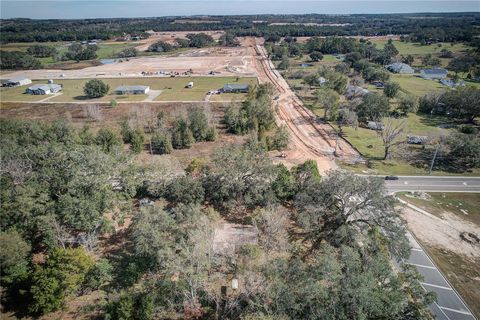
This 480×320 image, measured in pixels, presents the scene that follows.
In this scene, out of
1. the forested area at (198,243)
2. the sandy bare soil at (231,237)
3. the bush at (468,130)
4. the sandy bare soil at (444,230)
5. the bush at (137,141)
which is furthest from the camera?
the bush at (468,130)

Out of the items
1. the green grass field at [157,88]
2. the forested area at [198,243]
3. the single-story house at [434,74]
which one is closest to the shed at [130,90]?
the green grass field at [157,88]

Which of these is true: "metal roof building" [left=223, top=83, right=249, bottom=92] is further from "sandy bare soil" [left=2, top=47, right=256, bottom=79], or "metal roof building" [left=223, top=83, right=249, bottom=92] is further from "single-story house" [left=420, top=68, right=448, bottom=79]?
"single-story house" [left=420, top=68, right=448, bottom=79]

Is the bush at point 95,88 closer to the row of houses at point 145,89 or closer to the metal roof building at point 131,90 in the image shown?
the metal roof building at point 131,90

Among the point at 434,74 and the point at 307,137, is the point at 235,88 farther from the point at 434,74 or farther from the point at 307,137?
the point at 434,74

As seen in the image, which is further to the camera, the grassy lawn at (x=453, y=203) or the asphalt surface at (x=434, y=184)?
the asphalt surface at (x=434, y=184)

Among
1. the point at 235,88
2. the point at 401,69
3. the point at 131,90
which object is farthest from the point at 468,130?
the point at 131,90

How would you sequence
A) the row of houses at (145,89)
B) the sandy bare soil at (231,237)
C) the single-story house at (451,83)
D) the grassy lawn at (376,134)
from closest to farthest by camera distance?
the sandy bare soil at (231,237) < the grassy lawn at (376,134) < the row of houses at (145,89) < the single-story house at (451,83)
